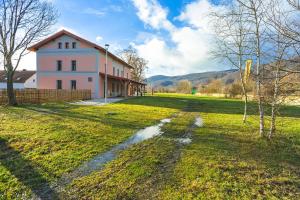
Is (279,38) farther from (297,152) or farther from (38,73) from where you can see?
(38,73)

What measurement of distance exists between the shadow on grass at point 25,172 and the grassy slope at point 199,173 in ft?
1.44

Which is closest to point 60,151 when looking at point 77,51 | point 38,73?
point 77,51

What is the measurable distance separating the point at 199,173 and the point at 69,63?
2826cm

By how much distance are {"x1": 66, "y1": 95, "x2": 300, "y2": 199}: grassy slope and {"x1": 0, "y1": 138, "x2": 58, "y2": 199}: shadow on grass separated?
1.44 feet

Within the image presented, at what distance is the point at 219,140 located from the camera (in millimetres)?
7883

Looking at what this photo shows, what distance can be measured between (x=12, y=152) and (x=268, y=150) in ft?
23.4

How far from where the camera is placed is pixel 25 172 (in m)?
4.80

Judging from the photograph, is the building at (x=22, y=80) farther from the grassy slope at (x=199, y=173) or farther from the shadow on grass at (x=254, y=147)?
the grassy slope at (x=199, y=173)

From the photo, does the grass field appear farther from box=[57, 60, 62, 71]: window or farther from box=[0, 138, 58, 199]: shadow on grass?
box=[57, 60, 62, 71]: window

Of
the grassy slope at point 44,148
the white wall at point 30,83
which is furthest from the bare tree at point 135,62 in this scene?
the grassy slope at point 44,148

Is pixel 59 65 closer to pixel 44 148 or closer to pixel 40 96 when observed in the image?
pixel 40 96

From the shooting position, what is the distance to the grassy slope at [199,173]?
4004 millimetres

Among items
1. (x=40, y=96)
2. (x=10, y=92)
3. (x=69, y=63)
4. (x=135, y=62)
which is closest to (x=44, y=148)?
(x=10, y=92)

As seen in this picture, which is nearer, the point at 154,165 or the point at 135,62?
the point at 154,165
